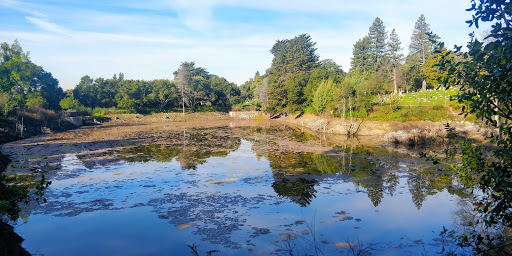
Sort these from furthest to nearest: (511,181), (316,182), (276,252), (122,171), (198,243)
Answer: (122,171) → (316,182) → (198,243) → (276,252) → (511,181)

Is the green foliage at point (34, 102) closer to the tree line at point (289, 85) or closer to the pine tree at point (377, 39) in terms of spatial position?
the tree line at point (289, 85)

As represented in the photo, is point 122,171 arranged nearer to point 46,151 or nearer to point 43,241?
point 43,241

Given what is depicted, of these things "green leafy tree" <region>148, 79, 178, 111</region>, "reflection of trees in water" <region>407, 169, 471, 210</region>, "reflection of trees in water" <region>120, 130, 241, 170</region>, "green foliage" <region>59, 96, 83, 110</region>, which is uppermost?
"green leafy tree" <region>148, 79, 178, 111</region>

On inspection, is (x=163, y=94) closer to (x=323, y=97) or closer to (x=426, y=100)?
(x=323, y=97)

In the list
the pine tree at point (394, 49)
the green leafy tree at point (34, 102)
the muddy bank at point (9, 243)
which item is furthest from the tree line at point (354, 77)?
the green leafy tree at point (34, 102)

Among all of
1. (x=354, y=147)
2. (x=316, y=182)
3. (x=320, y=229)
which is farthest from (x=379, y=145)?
(x=320, y=229)

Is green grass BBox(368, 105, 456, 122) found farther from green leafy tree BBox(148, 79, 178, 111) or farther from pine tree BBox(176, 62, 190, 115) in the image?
green leafy tree BBox(148, 79, 178, 111)

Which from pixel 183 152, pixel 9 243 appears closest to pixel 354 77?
pixel 183 152

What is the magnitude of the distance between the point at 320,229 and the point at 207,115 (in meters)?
70.5

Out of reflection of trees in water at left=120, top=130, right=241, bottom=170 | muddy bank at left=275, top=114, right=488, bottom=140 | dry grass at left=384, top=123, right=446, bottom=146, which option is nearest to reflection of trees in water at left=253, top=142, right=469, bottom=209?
reflection of trees in water at left=120, top=130, right=241, bottom=170

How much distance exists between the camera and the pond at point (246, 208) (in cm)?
990

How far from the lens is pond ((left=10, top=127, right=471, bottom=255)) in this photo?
990 centimetres

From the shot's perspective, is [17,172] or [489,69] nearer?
[489,69]

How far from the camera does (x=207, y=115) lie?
7938 centimetres
